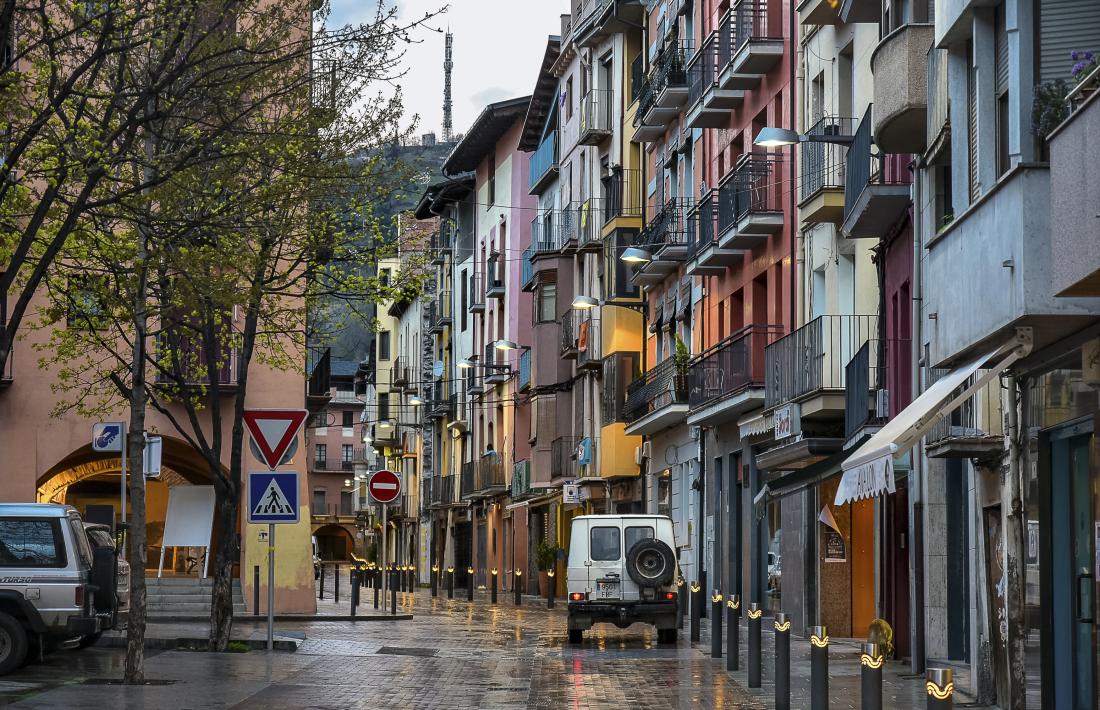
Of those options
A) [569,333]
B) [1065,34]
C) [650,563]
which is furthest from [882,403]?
[569,333]

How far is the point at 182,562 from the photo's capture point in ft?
134

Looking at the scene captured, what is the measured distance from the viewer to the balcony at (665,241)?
41500mm

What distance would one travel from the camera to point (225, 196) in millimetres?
20688

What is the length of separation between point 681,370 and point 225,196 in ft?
70.4

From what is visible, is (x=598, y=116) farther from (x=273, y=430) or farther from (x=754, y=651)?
(x=754, y=651)

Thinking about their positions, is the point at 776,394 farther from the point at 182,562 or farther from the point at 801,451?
the point at 182,562

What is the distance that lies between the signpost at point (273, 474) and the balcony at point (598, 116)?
3214cm

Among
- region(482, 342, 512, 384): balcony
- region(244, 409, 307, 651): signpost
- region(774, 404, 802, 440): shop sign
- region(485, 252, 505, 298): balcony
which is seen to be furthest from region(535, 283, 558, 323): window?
region(244, 409, 307, 651): signpost

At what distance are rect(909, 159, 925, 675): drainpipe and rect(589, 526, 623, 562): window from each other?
7346 mm

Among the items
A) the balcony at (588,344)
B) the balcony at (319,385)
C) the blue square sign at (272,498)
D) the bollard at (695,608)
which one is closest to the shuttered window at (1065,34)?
the blue square sign at (272,498)

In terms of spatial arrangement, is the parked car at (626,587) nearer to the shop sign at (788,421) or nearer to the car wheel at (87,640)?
the shop sign at (788,421)

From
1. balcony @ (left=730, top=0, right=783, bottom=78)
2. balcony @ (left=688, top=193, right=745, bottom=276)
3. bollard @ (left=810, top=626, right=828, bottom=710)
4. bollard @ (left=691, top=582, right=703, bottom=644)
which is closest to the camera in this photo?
bollard @ (left=810, top=626, right=828, bottom=710)

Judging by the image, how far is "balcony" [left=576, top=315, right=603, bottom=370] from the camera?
52.1 metres

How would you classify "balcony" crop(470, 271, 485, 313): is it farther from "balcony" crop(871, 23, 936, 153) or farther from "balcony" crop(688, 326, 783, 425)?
"balcony" crop(871, 23, 936, 153)
